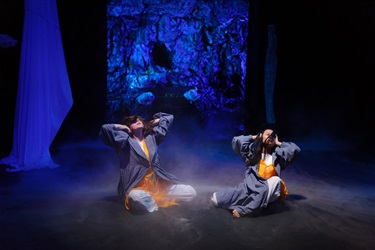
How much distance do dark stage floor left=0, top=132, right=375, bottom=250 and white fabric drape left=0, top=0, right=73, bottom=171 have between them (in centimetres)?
44

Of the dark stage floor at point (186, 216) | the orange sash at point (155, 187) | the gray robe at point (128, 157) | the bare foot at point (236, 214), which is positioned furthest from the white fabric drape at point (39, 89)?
the bare foot at point (236, 214)

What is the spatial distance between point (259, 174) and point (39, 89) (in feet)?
12.8

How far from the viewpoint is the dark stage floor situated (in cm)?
305

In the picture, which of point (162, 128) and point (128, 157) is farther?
→ point (162, 128)

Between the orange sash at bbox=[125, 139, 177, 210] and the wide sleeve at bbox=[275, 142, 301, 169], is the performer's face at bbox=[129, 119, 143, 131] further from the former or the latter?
the wide sleeve at bbox=[275, 142, 301, 169]

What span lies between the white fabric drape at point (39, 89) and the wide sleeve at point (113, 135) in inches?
98.3

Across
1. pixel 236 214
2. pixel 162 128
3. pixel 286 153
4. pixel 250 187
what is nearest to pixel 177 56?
pixel 162 128

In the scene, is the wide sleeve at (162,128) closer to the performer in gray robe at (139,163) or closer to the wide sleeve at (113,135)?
the performer in gray robe at (139,163)

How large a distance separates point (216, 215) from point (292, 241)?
87 centimetres

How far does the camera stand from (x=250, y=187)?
3658mm

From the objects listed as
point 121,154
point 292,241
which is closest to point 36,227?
point 121,154

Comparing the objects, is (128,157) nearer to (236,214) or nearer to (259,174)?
(236,214)

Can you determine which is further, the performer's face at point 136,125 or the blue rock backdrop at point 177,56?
the blue rock backdrop at point 177,56

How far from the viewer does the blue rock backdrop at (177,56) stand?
9.64 meters
